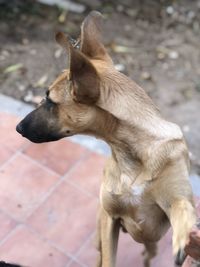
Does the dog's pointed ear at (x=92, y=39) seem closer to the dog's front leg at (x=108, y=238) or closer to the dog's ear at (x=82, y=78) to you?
the dog's ear at (x=82, y=78)

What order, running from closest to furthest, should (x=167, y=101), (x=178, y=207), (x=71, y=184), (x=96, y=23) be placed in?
(x=178, y=207)
(x=96, y=23)
(x=71, y=184)
(x=167, y=101)

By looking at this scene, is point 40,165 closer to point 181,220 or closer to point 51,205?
point 51,205

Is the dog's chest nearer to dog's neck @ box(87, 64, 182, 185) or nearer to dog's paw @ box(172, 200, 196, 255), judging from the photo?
dog's neck @ box(87, 64, 182, 185)

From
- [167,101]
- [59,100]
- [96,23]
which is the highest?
[96,23]

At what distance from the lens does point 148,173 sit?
2.75m

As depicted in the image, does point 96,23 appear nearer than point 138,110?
No

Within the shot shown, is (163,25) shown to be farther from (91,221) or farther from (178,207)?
(178,207)

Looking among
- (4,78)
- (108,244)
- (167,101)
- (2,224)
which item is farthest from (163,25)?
(108,244)

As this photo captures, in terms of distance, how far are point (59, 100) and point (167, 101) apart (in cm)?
264

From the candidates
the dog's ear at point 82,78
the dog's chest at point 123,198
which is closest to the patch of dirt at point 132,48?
the dog's chest at point 123,198

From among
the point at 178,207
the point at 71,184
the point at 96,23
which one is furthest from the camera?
the point at 71,184

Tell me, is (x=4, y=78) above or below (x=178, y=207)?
below

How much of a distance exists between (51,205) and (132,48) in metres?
2.26

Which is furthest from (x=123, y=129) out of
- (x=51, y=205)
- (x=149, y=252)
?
(x=51, y=205)
